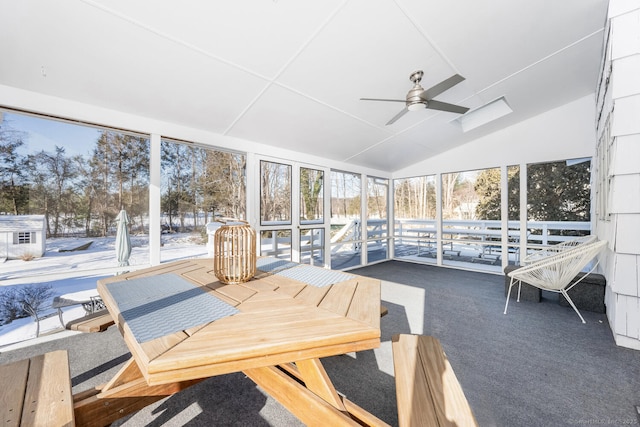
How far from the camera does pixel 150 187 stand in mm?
2787

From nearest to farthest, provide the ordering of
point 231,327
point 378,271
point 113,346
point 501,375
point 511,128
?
point 231,327 < point 501,375 < point 113,346 < point 511,128 < point 378,271

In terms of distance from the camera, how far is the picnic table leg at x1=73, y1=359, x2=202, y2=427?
42.6 inches

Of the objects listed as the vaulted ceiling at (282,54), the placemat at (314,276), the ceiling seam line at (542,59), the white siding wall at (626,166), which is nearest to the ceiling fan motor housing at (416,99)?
the vaulted ceiling at (282,54)

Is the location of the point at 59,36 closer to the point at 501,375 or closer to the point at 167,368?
the point at 167,368

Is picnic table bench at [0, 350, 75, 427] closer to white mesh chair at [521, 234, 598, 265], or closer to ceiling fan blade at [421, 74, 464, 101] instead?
ceiling fan blade at [421, 74, 464, 101]

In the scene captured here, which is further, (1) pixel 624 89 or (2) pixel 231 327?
(1) pixel 624 89

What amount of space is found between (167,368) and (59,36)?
231cm

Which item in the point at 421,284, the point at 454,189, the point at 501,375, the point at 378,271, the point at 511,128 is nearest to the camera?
the point at 501,375

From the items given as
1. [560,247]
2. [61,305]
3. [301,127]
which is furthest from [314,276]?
[560,247]

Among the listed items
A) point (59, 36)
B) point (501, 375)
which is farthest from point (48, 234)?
point (501, 375)

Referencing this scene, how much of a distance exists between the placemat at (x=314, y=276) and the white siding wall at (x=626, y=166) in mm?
2588

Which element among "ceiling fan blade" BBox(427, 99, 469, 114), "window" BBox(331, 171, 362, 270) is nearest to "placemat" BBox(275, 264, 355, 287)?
"ceiling fan blade" BBox(427, 99, 469, 114)

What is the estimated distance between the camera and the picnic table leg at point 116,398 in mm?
1083

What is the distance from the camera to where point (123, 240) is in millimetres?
2607
